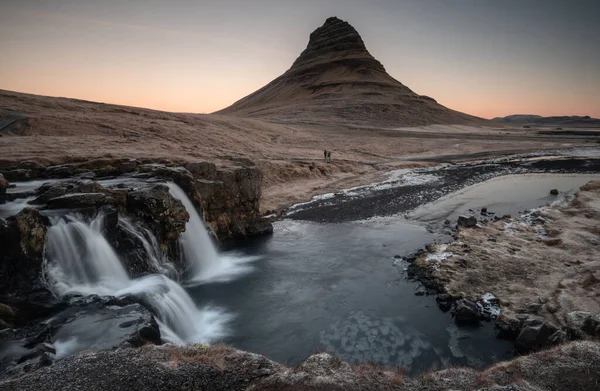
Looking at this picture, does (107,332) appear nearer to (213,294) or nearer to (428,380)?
(213,294)

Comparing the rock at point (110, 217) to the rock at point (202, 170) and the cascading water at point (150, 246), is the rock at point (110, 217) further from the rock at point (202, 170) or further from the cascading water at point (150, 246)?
the rock at point (202, 170)

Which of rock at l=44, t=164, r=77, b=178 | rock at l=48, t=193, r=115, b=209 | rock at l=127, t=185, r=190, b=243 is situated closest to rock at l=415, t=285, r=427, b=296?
rock at l=127, t=185, r=190, b=243

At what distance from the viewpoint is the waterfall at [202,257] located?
1725 cm

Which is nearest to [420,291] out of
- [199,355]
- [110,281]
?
[199,355]

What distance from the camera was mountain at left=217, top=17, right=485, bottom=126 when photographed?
10381cm

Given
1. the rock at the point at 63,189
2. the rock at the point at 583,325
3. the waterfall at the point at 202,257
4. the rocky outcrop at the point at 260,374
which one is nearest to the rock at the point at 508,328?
the rock at the point at 583,325

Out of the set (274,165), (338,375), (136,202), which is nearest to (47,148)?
(136,202)

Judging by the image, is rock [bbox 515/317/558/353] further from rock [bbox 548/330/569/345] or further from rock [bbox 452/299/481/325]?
rock [bbox 452/299/481/325]

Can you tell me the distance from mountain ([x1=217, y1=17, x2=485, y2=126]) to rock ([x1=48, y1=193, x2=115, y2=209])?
78610 mm

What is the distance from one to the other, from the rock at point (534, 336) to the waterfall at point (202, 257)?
37.7ft

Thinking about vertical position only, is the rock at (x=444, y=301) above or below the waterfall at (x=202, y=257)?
below

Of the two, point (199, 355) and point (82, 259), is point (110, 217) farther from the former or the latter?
point (199, 355)

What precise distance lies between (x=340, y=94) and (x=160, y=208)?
114 m

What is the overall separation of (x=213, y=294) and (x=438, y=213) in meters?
17.6
